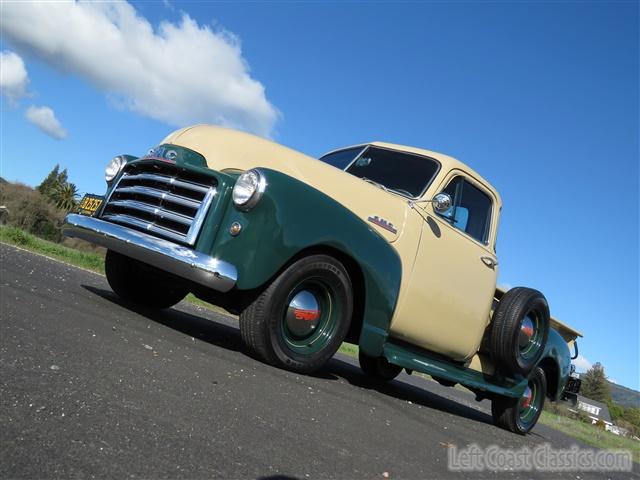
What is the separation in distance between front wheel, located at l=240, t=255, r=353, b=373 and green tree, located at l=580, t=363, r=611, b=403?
10091 centimetres

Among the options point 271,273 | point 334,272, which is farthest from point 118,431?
point 334,272

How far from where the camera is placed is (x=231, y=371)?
3.42 metres

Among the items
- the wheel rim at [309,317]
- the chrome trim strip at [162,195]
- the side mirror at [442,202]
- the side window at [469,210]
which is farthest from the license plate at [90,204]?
the side window at [469,210]

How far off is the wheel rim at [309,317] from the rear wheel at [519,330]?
7.09 ft

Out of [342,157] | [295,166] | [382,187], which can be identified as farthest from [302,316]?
[342,157]

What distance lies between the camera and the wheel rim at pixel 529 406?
629 centimetres

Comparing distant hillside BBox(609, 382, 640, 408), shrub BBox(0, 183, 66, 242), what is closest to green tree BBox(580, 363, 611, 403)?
distant hillside BBox(609, 382, 640, 408)

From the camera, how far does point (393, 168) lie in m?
5.46

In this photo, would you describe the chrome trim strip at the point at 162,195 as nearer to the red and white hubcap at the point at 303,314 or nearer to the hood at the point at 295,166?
the hood at the point at 295,166

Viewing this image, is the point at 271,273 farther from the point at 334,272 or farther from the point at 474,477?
the point at 474,477

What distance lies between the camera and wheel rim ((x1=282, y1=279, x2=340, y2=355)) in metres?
4.01

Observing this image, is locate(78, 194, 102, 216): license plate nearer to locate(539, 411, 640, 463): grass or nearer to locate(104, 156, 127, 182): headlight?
locate(104, 156, 127, 182): headlight

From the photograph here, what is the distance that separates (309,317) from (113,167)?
216cm

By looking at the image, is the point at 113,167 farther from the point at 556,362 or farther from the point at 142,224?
the point at 556,362
